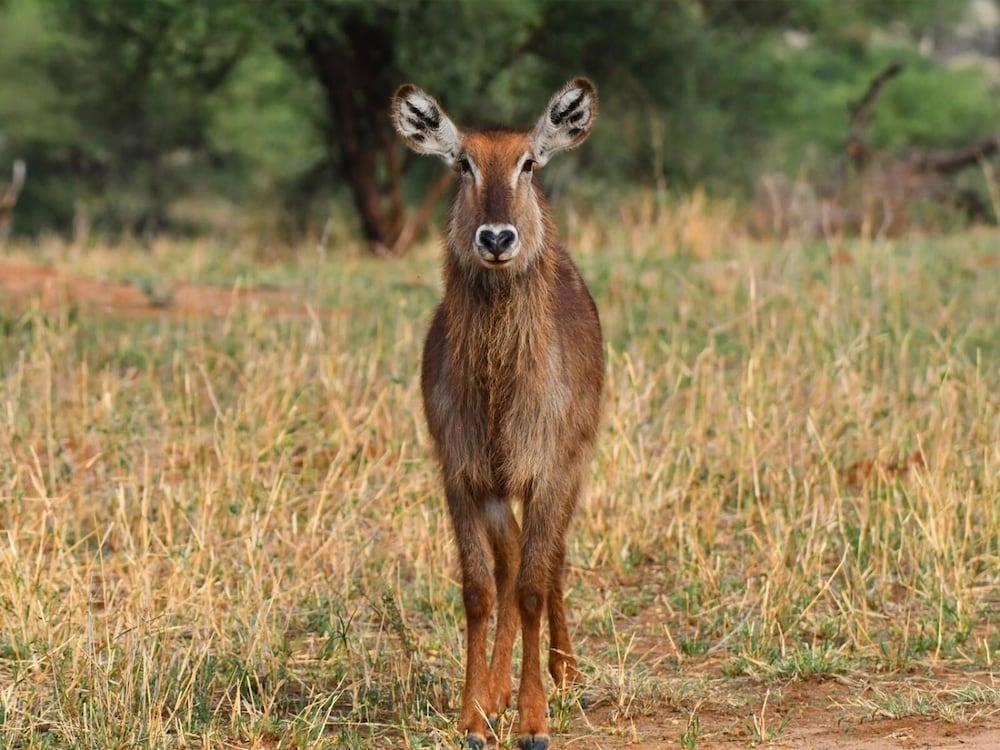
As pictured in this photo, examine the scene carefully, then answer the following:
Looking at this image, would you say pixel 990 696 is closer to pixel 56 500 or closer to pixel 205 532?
pixel 205 532

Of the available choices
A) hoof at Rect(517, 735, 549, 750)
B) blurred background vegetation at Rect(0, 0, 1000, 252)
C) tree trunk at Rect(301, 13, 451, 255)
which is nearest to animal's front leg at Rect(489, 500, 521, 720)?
hoof at Rect(517, 735, 549, 750)

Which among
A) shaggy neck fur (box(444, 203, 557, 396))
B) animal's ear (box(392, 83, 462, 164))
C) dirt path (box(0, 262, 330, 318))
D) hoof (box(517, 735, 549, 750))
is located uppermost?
animal's ear (box(392, 83, 462, 164))

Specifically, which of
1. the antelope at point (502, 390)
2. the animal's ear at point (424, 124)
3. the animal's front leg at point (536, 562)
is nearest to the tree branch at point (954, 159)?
the antelope at point (502, 390)

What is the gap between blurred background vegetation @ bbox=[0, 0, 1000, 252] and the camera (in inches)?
727

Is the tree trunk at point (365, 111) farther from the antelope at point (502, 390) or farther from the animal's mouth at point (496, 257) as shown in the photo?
the animal's mouth at point (496, 257)

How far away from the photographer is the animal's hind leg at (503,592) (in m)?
5.42

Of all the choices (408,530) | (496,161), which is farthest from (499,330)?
(408,530)

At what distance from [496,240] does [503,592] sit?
136cm

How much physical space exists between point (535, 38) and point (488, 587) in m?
16.1

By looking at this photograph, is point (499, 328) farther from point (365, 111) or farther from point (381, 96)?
point (365, 111)

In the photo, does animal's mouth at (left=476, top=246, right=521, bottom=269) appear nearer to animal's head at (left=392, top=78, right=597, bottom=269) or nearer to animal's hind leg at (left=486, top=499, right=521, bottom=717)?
animal's head at (left=392, top=78, right=597, bottom=269)

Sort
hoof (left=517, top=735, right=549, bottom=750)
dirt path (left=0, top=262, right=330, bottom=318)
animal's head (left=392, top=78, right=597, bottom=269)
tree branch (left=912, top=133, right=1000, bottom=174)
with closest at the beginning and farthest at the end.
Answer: hoof (left=517, top=735, right=549, bottom=750)
animal's head (left=392, top=78, right=597, bottom=269)
dirt path (left=0, top=262, right=330, bottom=318)
tree branch (left=912, top=133, right=1000, bottom=174)

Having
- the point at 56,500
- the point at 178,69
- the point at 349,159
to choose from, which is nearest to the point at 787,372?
the point at 56,500

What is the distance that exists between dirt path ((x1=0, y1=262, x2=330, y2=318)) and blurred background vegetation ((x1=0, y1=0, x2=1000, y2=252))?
143 inches
